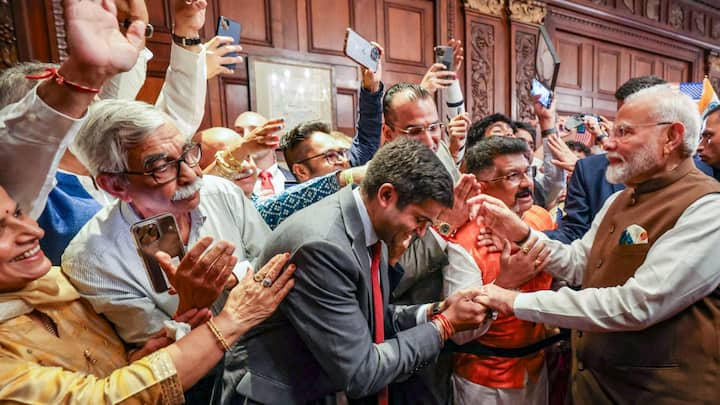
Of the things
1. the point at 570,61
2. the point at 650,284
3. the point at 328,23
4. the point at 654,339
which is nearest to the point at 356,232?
the point at 650,284

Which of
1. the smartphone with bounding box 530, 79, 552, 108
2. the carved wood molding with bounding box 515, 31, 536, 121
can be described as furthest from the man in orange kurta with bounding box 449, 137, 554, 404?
the carved wood molding with bounding box 515, 31, 536, 121

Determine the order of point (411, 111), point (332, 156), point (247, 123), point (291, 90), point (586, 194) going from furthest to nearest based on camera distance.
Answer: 1. point (291, 90)
2. point (247, 123)
3. point (332, 156)
4. point (586, 194)
5. point (411, 111)

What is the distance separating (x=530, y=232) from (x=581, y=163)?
71 centimetres

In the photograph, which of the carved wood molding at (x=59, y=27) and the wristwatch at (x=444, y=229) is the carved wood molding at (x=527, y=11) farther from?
the carved wood molding at (x=59, y=27)

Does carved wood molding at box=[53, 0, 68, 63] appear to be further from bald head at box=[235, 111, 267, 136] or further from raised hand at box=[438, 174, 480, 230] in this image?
raised hand at box=[438, 174, 480, 230]

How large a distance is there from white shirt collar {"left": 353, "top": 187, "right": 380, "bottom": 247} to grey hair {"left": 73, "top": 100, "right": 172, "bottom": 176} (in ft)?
1.92

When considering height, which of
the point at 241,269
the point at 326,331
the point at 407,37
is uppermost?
the point at 407,37

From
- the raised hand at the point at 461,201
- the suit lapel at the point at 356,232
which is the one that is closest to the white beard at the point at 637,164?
the raised hand at the point at 461,201

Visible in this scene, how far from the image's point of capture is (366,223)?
121 centimetres

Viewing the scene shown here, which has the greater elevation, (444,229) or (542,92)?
(542,92)

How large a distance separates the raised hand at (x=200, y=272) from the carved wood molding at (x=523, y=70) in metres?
5.08

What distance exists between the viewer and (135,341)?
1092mm

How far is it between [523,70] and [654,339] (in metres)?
4.77

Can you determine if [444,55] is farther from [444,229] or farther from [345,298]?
[345,298]
